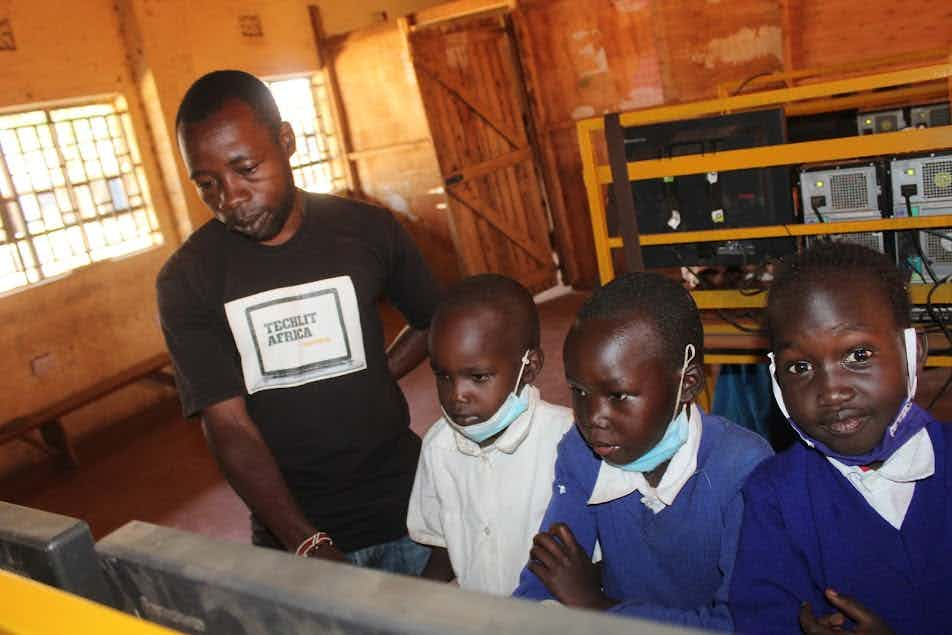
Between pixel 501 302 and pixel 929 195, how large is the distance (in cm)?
228

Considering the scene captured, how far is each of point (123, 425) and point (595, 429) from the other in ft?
20.5

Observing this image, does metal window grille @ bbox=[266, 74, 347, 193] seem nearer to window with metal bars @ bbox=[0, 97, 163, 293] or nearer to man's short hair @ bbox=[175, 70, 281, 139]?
window with metal bars @ bbox=[0, 97, 163, 293]

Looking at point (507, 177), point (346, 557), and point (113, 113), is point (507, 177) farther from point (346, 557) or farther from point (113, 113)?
point (346, 557)

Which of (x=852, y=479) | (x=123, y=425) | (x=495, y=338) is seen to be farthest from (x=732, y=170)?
(x=123, y=425)

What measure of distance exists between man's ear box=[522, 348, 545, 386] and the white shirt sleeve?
268mm

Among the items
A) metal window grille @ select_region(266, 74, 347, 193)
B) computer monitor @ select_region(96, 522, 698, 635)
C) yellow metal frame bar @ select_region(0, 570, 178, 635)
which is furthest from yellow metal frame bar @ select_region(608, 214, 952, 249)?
metal window grille @ select_region(266, 74, 347, 193)

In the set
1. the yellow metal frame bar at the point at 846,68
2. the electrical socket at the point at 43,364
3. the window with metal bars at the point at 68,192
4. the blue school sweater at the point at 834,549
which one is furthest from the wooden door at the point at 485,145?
the blue school sweater at the point at 834,549

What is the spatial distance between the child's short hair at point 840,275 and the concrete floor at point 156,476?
368cm

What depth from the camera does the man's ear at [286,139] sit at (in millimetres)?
1792

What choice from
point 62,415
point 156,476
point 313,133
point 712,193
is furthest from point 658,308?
point 313,133

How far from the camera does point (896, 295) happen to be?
1350 mm

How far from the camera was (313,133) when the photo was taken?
9.25 metres

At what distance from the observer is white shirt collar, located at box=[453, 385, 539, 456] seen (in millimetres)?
1713

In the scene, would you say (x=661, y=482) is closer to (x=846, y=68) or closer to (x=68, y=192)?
(x=846, y=68)
